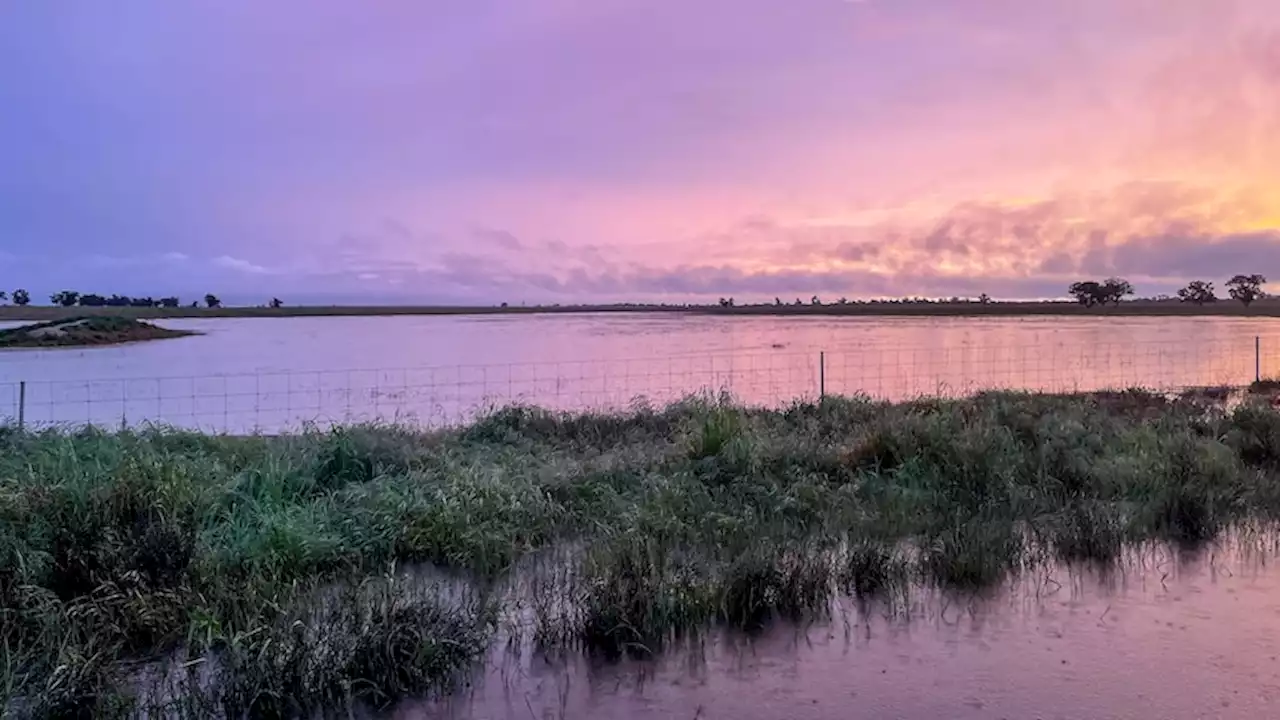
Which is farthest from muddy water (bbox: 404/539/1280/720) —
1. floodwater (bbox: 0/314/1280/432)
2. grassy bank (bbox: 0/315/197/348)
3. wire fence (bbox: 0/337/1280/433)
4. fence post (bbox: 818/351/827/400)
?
grassy bank (bbox: 0/315/197/348)

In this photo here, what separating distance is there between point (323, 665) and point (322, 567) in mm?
2313

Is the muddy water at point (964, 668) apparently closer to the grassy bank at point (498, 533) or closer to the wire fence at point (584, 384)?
the grassy bank at point (498, 533)

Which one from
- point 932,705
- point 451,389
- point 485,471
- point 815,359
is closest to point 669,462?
point 485,471

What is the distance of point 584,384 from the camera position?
26.0 metres

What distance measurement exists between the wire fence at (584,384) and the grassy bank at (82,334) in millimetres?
23916

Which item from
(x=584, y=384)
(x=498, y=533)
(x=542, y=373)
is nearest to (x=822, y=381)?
(x=584, y=384)

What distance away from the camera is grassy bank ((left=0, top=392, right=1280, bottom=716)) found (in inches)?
219

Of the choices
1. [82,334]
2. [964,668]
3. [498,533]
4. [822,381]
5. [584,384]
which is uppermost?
[82,334]

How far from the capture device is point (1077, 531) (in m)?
8.15

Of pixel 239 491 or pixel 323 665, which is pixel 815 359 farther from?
pixel 323 665

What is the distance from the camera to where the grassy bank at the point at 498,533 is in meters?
5.56

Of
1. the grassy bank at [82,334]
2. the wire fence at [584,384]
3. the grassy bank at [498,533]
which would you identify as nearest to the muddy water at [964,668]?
the grassy bank at [498,533]

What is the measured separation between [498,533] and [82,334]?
52.8 metres

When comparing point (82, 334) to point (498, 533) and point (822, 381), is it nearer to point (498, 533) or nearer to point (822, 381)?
point (822, 381)
